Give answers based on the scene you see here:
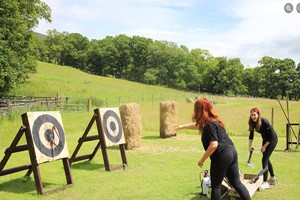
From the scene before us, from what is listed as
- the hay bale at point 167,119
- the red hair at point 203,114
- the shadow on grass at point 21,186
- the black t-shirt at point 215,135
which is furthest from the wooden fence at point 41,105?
the black t-shirt at point 215,135

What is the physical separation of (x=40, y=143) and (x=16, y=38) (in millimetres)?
23830

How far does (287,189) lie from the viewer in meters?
7.84

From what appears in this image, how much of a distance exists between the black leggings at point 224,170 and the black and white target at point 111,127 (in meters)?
5.67

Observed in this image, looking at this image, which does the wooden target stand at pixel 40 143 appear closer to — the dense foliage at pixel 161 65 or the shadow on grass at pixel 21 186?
the shadow on grass at pixel 21 186

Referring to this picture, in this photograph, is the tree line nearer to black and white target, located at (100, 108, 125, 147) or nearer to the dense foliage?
the dense foliage

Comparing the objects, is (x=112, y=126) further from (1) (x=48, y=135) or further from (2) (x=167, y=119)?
(2) (x=167, y=119)

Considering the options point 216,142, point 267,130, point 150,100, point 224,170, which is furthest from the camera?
point 150,100

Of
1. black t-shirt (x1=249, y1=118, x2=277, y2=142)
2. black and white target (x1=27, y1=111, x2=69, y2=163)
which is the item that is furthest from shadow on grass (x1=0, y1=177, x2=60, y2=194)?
black t-shirt (x1=249, y1=118, x2=277, y2=142)

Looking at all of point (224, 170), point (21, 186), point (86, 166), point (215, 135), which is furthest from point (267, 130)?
point (21, 186)

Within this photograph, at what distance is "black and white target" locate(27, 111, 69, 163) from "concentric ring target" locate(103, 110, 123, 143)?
2129 millimetres

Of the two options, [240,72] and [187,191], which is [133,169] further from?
[240,72]

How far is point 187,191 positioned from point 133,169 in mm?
2984

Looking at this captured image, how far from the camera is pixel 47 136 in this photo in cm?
823

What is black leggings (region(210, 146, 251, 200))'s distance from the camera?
205 inches
